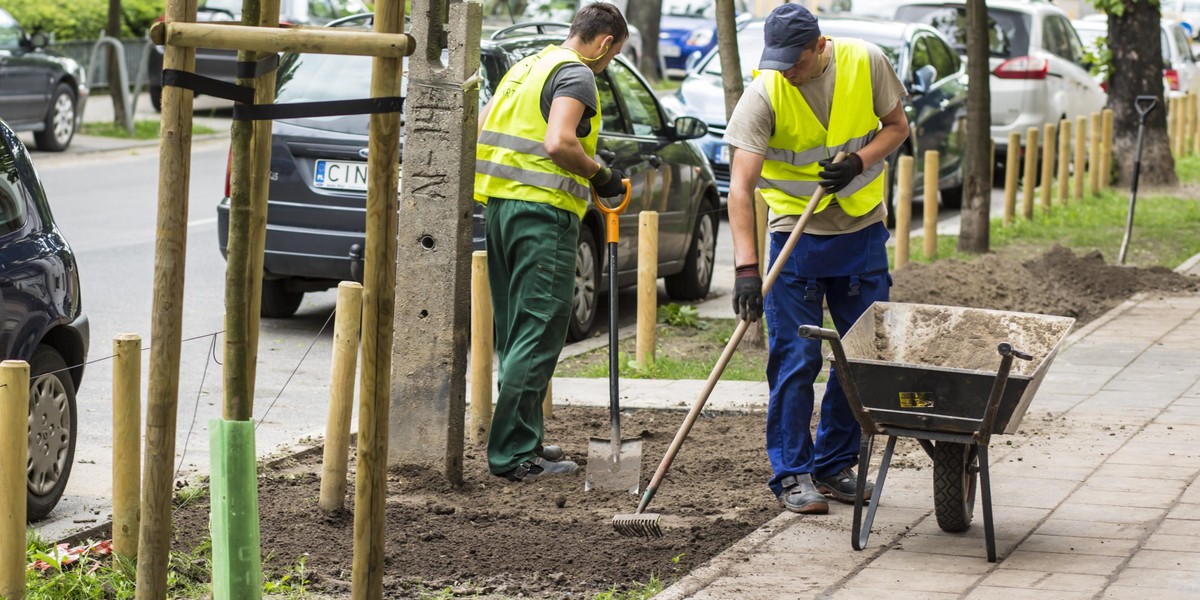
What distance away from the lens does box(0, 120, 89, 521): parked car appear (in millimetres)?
5707

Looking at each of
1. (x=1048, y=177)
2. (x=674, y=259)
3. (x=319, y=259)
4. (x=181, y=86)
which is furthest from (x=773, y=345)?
(x=1048, y=177)

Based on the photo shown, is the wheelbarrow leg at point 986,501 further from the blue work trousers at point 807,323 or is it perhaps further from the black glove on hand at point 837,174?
the black glove on hand at point 837,174

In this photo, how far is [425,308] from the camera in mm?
6387

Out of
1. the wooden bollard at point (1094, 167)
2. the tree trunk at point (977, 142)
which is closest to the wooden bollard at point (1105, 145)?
the wooden bollard at point (1094, 167)

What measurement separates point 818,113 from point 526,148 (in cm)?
118

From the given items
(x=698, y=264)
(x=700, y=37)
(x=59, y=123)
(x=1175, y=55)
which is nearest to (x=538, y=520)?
(x=698, y=264)

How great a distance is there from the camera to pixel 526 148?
6383mm

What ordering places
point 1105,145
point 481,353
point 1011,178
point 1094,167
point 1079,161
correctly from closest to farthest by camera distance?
point 481,353
point 1011,178
point 1079,161
point 1094,167
point 1105,145

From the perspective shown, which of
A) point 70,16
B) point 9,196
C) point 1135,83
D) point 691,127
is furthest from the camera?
point 70,16

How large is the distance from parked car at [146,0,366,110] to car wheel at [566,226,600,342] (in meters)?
13.0

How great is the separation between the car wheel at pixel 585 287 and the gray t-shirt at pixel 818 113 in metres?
3.51

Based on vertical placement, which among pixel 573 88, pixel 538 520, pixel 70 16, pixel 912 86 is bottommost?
pixel 538 520

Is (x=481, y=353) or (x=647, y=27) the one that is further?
(x=647, y=27)

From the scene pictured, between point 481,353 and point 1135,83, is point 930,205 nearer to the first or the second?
point 1135,83
